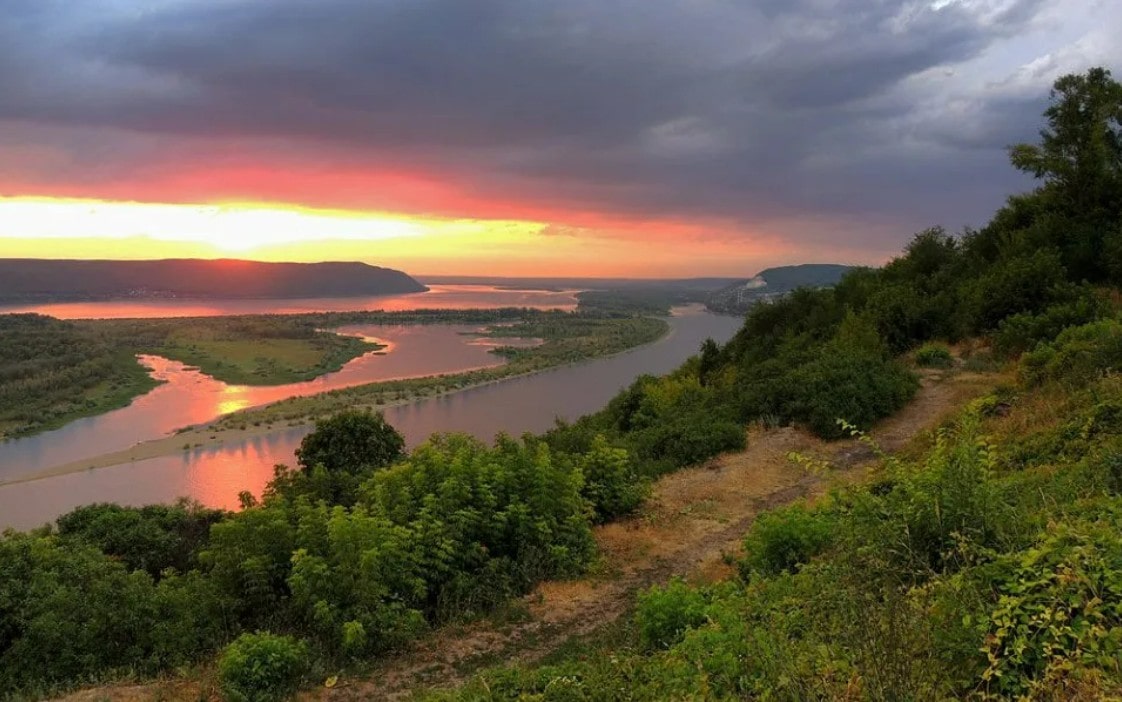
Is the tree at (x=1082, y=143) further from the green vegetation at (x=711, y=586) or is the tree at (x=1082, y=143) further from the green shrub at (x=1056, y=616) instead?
the green shrub at (x=1056, y=616)

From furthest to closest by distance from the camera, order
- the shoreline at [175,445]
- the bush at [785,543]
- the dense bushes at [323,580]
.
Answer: the shoreline at [175,445] → the bush at [785,543] → the dense bushes at [323,580]

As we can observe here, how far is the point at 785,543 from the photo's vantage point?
634 centimetres

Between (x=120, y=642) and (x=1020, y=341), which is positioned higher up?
(x=1020, y=341)

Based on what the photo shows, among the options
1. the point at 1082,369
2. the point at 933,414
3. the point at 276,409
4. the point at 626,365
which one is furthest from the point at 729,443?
the point at 626,365

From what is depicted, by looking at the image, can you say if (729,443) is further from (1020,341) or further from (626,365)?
(626,365)

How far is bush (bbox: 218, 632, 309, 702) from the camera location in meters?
5.18

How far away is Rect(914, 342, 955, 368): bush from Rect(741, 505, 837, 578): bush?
1402 cm

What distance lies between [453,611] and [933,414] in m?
12.0

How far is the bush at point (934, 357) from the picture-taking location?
17969mm

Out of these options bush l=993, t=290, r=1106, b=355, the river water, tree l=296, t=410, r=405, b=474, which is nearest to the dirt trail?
bush l=993, t=290, r=1106, b=355

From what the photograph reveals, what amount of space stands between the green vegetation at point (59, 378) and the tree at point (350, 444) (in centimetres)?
3456

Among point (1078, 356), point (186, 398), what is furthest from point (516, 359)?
point (1078, 356)

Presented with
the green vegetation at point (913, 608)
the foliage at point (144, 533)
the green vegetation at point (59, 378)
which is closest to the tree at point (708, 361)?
the foliage at point (144, 533)

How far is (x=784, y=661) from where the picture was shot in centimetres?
312
